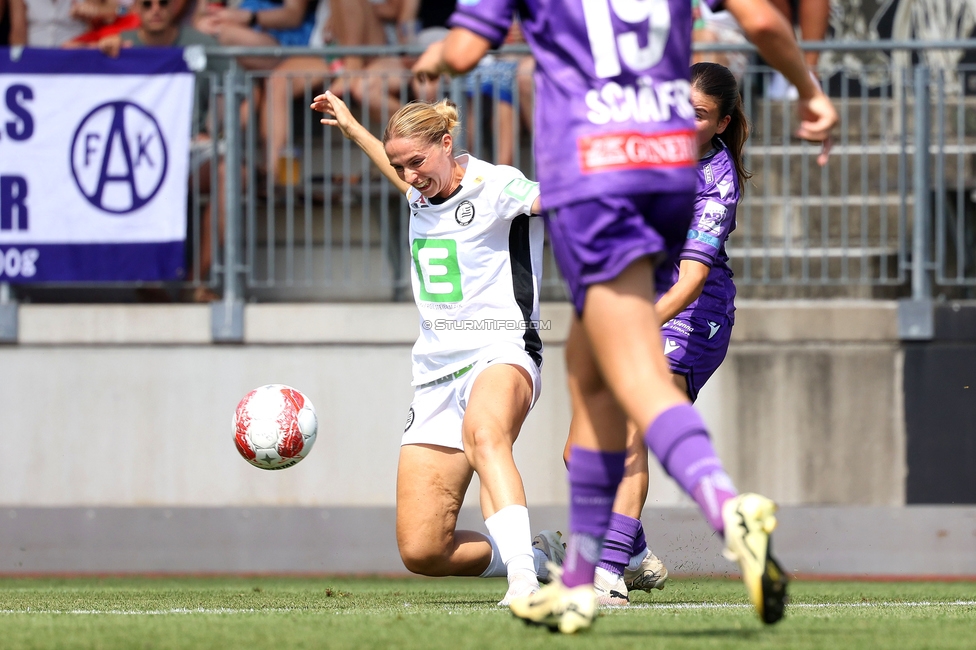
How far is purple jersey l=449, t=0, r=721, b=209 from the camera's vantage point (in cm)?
325

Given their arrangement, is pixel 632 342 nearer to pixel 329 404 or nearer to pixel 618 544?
pixel 618 544

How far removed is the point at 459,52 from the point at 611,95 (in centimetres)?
40

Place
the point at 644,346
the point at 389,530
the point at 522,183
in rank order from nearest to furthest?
the point at 644,346
the point at 522,183
the point at 389,530

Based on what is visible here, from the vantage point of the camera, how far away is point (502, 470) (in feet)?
15.4

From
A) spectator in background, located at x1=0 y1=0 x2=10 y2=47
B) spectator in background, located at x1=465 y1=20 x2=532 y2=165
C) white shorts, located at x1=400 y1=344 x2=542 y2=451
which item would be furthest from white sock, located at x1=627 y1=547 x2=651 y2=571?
spectator in background, located at x1=0 y1=0 x2=10 y2=47

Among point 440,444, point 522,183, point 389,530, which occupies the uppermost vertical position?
point 522,183

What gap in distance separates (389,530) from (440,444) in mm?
3529

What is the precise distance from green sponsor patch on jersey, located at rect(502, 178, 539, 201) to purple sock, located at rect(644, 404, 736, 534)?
6.80 feet

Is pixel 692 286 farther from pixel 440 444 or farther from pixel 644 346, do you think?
pixel 644 346

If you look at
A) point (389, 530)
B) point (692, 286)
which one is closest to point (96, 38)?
point (389, 530)

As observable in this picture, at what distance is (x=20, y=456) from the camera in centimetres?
891

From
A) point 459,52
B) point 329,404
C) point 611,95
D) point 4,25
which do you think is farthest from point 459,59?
point 4,25

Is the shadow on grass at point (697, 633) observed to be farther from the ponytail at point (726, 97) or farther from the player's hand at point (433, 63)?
the ponytail at point (726, 97)
